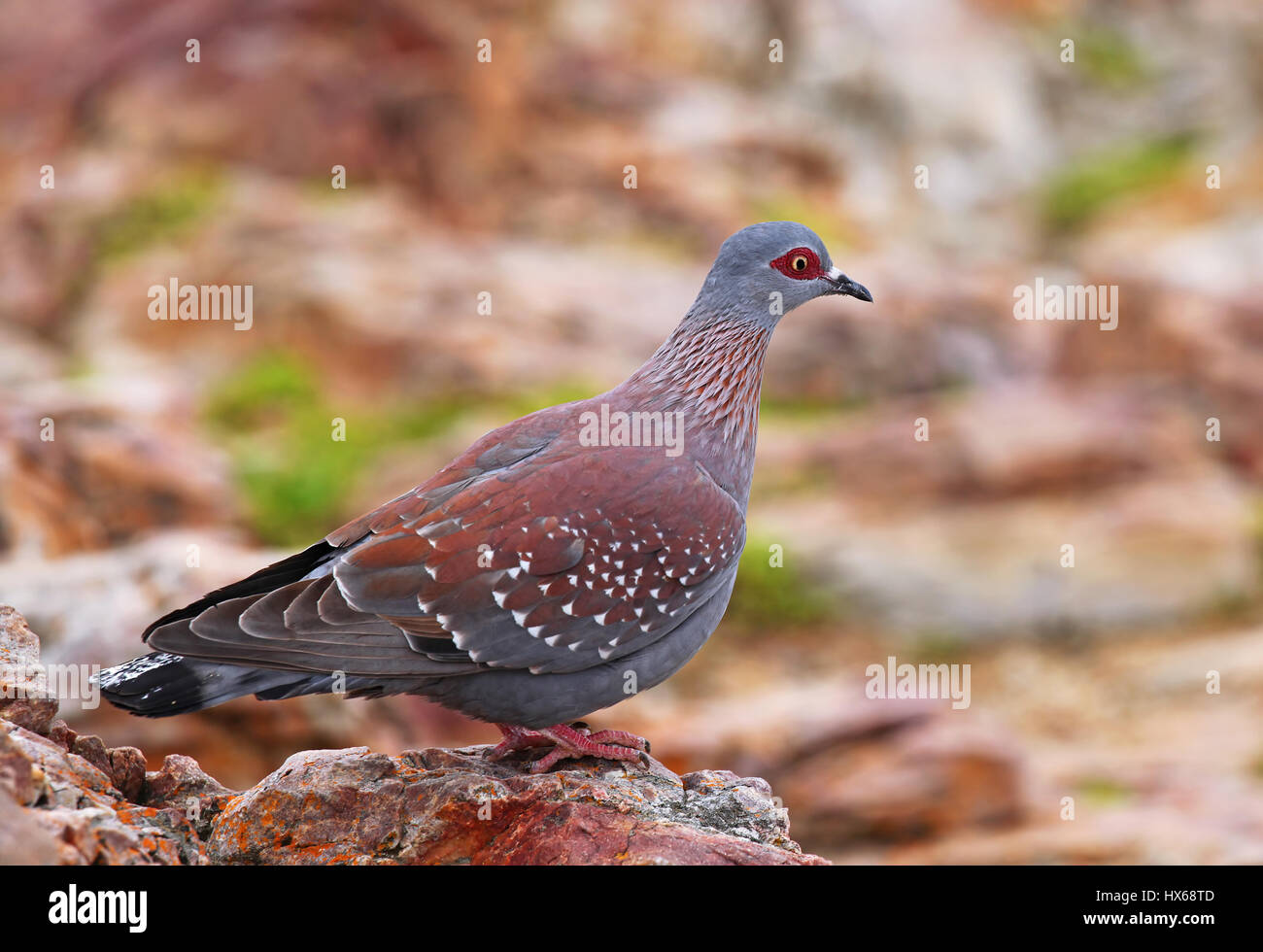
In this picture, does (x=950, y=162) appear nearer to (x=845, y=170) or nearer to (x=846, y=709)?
(x=845, y=170)

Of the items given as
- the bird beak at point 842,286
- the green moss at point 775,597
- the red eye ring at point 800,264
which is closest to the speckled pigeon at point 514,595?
the red eye ring at point 800,264

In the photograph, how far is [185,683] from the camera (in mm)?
4746

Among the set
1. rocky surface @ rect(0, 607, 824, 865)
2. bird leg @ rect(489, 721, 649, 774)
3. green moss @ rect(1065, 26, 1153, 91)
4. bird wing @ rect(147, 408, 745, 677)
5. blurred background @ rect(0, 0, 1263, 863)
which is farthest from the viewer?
green moss @ rect(1065, 26, 1153, 91)

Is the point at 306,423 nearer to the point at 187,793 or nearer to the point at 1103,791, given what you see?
the point at 1103,791

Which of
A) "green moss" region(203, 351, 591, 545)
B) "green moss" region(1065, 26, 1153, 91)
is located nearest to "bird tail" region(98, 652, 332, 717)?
"green moss" region(203, 351, 591, 545)

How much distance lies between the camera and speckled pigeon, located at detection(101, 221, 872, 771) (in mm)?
4777

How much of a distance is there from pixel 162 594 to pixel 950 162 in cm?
2538

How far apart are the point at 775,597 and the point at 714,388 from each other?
966 cm

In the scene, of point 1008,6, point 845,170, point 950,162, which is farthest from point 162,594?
point 1008,6

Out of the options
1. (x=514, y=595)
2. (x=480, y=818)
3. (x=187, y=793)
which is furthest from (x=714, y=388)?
(x=187, y=793)

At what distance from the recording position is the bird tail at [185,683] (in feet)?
15.4

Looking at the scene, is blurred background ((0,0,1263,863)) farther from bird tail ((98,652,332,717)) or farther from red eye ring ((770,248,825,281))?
red eye ring ((770,248,825,281))

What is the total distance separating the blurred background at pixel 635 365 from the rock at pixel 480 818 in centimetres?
258
